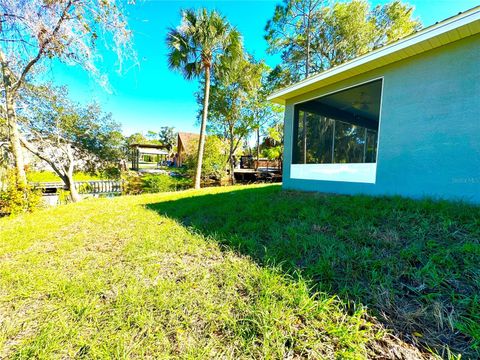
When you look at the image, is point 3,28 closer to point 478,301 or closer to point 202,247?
point 202,247

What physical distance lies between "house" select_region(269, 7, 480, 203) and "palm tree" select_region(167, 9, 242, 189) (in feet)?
16.3

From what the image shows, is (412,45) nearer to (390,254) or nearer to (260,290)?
(390,254)

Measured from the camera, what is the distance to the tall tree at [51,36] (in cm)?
461

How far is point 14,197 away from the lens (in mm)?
4824

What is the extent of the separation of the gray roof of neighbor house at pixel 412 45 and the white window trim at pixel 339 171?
0.32 m

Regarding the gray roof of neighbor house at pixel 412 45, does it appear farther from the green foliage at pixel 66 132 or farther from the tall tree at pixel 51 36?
the green foliage at pixel 66 132

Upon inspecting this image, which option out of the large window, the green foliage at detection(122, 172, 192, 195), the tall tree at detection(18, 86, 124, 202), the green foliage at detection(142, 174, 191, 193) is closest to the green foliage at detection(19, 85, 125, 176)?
the tall tree at detection(18, 86, 124, 202)

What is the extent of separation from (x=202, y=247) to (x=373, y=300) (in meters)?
1.74

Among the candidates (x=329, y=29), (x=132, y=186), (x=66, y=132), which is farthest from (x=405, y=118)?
(x=66, y=132)

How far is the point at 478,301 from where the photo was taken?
1.27 m

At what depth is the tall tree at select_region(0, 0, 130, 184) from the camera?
4609 mm

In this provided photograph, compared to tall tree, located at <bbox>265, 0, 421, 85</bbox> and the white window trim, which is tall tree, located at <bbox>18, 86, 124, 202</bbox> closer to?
the white window trim

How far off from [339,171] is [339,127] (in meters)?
1.20

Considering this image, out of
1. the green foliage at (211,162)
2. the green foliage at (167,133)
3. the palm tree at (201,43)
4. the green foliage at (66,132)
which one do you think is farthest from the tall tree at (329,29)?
the green foliage at (167,133)
